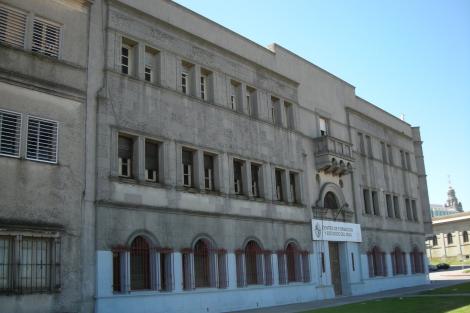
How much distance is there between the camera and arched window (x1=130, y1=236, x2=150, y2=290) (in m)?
20.5

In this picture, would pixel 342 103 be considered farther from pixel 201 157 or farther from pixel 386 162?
pixel 201 157

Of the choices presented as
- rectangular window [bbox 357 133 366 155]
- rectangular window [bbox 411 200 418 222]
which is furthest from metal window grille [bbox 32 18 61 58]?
rectangular window [bbox 411 200 418 222]

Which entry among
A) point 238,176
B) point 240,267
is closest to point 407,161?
point 238,176

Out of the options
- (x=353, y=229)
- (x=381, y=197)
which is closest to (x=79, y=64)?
(x=353, y=229)

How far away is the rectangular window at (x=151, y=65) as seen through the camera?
76.6ft

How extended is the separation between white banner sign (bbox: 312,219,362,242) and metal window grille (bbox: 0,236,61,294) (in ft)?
55.5

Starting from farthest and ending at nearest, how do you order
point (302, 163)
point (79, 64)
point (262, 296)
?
point (302, 163) → point (262, 296) → point (79, 64)

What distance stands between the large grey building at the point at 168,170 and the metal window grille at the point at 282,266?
79 mm

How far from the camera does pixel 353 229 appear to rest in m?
35.0

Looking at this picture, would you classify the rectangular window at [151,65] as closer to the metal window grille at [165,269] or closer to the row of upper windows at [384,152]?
the metal window grille at [165,269]

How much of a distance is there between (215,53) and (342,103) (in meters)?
14.4

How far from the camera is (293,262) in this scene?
29328 mm

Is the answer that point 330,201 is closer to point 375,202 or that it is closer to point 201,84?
point 375,202

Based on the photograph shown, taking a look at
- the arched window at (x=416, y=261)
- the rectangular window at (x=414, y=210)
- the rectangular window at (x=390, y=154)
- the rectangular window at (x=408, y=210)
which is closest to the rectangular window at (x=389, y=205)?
the rectangular window at (x=390, y=154)
